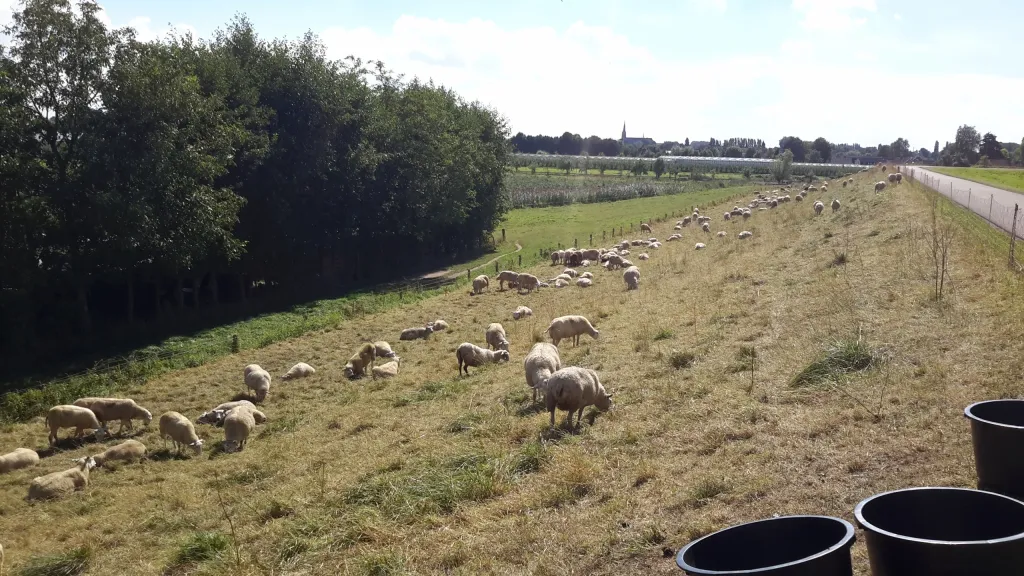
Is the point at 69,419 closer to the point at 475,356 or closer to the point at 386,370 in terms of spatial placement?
the point at 386,370

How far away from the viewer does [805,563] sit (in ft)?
14.8

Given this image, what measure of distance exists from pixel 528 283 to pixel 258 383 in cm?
1720

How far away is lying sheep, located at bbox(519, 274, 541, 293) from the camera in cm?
3522

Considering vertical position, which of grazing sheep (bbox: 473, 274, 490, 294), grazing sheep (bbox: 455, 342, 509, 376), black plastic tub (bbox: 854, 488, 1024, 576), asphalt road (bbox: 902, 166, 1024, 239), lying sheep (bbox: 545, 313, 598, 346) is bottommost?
grazing sheep (bbox: 473, 274, 490, 294)

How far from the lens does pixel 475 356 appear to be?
19766 millimetres

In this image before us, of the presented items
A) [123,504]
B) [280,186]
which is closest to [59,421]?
[123,504]

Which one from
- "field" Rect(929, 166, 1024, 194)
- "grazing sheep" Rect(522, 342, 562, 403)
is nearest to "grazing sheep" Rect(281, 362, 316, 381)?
"grazing sheep" Rect(522, 342, 562, 403)

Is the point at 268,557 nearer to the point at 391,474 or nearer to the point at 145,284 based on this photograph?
the point at 391,474

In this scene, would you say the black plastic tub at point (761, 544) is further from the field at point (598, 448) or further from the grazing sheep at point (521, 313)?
the grazing sheep at point (521, 313)

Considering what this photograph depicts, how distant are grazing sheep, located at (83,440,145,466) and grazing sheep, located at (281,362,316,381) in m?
6.70

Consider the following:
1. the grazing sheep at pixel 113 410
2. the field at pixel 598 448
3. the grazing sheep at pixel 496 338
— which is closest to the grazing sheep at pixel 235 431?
the field at pixel 598 448

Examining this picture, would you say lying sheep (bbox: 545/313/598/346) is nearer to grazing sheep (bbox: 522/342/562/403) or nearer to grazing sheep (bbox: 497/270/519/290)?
grazing sheep (bbox: 522/342/562/403)

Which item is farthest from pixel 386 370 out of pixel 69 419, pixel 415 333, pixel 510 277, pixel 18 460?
pixel 510 277

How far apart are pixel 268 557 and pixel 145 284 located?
32.1 m
